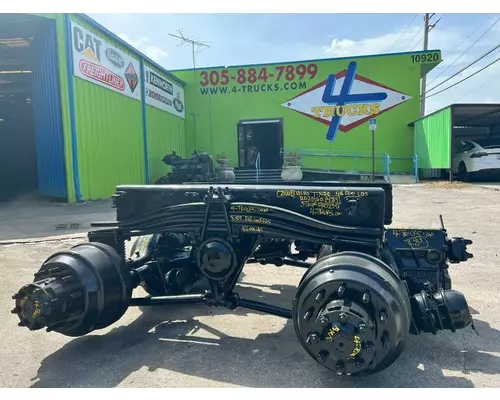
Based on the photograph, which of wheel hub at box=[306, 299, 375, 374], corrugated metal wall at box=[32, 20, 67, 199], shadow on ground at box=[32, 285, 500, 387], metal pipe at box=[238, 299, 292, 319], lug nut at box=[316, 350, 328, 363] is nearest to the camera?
wheel hub at box=[306, 299, 375, 374]

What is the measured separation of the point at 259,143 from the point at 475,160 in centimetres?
1182

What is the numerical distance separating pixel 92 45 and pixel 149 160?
19.7ft

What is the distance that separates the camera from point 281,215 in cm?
326

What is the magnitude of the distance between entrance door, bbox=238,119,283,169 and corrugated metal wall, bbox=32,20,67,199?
12097mm

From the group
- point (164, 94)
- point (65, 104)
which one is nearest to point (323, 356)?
point (65, 104)

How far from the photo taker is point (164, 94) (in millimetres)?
21172

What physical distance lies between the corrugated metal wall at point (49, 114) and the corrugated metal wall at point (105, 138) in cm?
58

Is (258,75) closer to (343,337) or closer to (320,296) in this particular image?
(320,296)

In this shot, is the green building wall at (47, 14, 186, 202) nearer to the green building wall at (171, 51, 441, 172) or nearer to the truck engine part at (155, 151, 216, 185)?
the truck engine part at (155, 151, 216, 185)

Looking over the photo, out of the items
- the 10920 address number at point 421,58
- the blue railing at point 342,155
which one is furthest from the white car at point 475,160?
the 10920 address number at point 421,58

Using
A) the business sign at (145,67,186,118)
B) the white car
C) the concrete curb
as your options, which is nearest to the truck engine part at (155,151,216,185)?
the business sign at (145,67,186,118)

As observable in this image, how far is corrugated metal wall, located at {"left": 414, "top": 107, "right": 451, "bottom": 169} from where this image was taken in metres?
17.8

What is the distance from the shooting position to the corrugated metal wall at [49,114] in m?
13.0

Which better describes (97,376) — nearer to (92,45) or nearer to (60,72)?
(60,72)
